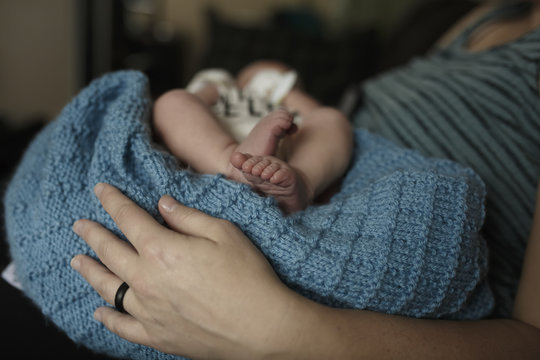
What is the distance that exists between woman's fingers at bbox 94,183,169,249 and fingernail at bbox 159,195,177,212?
2 cm

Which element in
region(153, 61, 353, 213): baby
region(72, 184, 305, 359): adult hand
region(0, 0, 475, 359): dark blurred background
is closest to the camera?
region(72, 184, 305, 359): adult hand

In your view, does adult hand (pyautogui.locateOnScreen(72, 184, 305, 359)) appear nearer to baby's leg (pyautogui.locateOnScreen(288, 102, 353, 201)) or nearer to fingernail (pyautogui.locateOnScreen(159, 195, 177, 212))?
fingernail (pyautogui.locateOnScreen(159, 195, 177, 212))

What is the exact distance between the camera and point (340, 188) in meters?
0.77

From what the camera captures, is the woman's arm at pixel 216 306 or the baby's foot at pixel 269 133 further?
the baby's foot at pixel 269 133

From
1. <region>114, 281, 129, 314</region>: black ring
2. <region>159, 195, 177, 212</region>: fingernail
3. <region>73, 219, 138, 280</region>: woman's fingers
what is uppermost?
<region>159, 195, 177, 212</region>: fingernail

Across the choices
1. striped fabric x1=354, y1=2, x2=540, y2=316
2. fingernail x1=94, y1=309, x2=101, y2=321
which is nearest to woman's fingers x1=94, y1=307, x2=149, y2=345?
fingernail x1=94, y1=309, x2=101, y2=321

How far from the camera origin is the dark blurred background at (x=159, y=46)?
117 centimetres

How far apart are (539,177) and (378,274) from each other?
0.48m

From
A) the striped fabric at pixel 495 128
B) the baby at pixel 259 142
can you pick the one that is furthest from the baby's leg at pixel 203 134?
the striped fabric at pixel 495 128

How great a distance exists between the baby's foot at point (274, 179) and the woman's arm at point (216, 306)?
0.29 ft

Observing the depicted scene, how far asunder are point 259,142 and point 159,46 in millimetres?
2934

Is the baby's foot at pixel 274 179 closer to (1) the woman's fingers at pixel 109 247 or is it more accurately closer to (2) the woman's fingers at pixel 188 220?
(2) the woman's fingers at pixel 188 220

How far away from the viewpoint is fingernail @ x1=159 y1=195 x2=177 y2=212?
549 millimetres

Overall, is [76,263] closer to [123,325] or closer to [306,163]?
[123,325]
